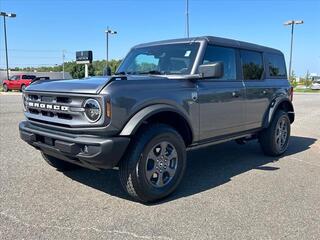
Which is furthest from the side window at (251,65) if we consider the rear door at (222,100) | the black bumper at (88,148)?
the black bumper at (88,148)

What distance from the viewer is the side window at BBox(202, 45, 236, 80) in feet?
17.0

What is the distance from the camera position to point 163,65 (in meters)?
5.19

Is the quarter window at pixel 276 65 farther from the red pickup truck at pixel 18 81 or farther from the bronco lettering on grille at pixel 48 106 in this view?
the red pickup truck at pixel 18 81

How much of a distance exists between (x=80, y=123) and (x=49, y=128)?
0.62m

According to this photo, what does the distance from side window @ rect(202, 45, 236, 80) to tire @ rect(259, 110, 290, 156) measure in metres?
1.50

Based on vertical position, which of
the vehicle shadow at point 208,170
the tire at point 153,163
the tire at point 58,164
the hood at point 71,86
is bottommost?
the vehicle shadow at point 208,170

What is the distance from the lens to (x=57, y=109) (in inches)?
163

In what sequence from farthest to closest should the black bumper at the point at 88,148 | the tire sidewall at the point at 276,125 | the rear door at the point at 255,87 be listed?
1. the tire sidewall at the point at 276,125
2. the rear door at the point at 255,87
3. the black bumper at the point at 88,148

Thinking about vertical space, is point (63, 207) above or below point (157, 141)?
below

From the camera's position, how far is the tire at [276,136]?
6580mm

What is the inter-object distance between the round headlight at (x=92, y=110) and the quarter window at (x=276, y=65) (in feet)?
13.6

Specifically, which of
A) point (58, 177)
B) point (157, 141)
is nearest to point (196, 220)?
point (157, 141)

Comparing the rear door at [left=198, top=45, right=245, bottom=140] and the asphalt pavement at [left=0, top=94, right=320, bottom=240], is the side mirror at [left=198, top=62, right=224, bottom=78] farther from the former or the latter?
the asphalt pavement at [left=0, top=94, right=320, bottom=240]

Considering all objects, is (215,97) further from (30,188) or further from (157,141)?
(30,188)
